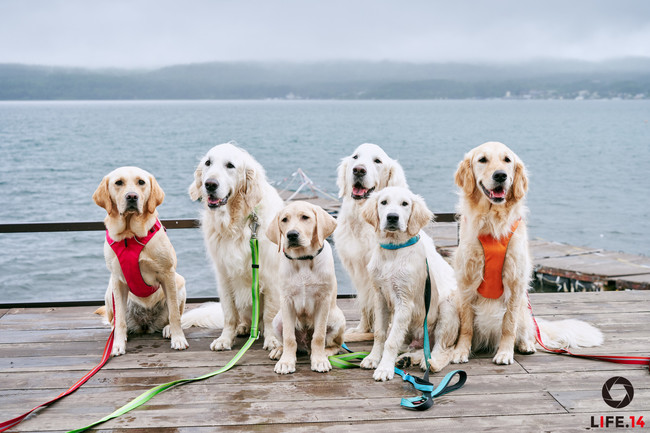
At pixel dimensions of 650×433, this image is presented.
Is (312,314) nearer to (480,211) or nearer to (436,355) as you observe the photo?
(436,355)

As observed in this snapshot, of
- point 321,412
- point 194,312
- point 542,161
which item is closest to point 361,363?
point 321,412

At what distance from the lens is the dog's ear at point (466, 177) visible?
12.6 feet

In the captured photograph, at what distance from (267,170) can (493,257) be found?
110 ft

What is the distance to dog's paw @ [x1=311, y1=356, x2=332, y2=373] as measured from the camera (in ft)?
12.2

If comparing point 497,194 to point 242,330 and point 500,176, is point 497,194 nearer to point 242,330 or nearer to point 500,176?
point 500,176

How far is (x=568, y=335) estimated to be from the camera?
13.7 ft

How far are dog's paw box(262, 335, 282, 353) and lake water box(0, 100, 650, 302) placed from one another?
27.1ft

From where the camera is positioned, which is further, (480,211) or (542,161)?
(542,161)

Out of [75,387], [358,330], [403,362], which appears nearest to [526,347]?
[403,362]

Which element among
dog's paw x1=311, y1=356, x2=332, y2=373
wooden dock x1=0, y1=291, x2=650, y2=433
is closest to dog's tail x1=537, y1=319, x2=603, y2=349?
wooden dock x1=0, y1=291, x2=650, y2=433

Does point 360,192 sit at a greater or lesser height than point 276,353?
greater

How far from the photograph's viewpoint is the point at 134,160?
40.5m

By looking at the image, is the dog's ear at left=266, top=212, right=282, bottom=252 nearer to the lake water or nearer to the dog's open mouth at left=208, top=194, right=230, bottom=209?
the dog's open mouth at left=208, top=194, right=230, bottom=209

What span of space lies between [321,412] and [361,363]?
0.70 m
